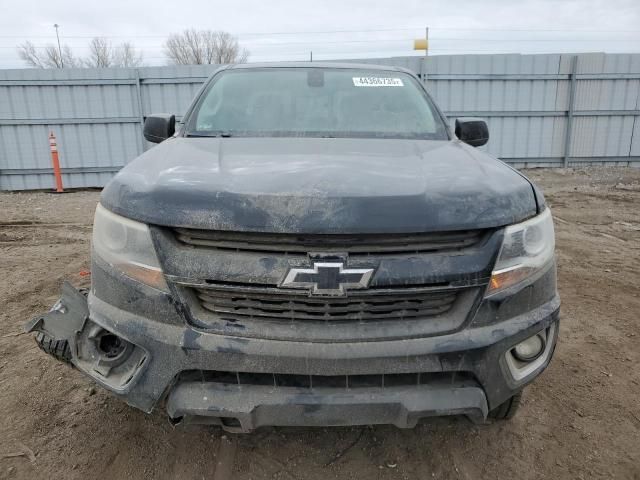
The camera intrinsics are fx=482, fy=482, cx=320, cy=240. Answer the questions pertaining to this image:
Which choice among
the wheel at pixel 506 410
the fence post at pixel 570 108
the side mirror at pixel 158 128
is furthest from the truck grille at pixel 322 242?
the fence post at pixel 570 108

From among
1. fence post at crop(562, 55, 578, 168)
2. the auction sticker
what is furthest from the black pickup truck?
fence post at crop(562, 55, 578, 168)

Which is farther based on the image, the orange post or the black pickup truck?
the orange post

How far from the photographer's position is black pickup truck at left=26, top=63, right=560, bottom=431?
1640mm

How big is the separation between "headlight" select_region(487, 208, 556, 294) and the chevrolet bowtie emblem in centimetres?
49

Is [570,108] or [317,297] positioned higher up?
[570,108]

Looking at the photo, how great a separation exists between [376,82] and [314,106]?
0.55 meters

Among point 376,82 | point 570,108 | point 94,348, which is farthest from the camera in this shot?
point 570,108

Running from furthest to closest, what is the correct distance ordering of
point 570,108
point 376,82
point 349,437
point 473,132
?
point 570,108
point 376,82
point 473,132
point 349,437

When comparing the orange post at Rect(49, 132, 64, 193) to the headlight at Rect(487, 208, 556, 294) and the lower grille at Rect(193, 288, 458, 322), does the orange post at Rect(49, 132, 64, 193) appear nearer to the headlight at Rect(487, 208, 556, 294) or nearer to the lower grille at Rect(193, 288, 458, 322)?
the lower grille at Rect(193, 288, 458, 322)

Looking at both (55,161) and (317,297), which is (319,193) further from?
(55,161)

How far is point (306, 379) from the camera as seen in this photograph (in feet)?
5.60

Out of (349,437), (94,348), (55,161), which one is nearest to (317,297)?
(94,348)

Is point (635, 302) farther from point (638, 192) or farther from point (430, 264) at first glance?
point (638, 192)

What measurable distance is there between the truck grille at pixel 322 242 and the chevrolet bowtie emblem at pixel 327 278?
6 centimetres
